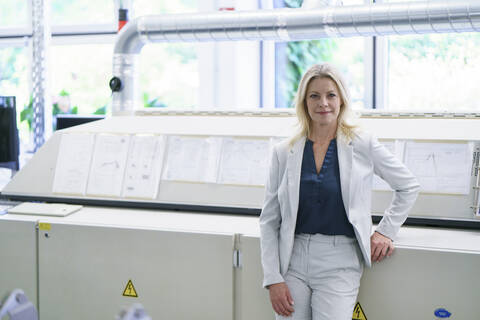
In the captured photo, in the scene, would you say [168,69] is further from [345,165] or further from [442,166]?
[345,165]

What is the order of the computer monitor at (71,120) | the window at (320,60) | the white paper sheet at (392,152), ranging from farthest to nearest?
the window at (320,60) → the computer monitor at (71,120) → the white paper sheet at (392,152)

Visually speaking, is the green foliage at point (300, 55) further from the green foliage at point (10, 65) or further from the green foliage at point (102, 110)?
the green foliage at point (10, 65)

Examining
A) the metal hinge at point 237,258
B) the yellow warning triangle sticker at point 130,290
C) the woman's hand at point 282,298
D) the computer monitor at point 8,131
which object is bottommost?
the yellow warning triangle sticker at point 130,290

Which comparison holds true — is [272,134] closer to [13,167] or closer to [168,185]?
[168,185]

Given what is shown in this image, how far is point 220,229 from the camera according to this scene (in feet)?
6.61

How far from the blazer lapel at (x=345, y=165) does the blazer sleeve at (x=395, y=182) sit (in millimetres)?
81

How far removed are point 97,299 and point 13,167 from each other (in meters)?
1.44

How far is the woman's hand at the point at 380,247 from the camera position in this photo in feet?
5.69

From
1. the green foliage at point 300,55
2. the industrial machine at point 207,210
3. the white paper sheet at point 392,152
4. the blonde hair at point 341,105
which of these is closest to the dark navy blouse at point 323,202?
the blonde hair at point 341,105

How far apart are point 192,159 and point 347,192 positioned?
2.98 feet

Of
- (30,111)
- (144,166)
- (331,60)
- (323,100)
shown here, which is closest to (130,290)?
(144,166)

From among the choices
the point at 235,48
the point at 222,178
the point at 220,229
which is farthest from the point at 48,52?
the point at 220,229

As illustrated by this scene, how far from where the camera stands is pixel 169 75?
4969 mm

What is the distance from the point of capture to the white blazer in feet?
5.51
